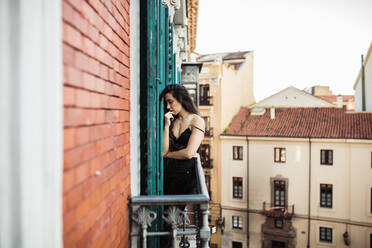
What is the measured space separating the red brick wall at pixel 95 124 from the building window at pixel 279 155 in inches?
709

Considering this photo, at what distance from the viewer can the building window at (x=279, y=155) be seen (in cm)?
1916

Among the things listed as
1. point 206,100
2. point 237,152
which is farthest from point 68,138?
point 206,100

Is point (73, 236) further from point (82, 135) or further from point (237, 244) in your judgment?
point (237, 244)

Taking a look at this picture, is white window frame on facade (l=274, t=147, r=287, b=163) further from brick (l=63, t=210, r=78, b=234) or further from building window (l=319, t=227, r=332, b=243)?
brick (l=63, t=210, r=78, b=234)

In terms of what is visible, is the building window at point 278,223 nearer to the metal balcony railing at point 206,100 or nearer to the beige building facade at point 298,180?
the beige building facade at point 298,180

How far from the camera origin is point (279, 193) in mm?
19375

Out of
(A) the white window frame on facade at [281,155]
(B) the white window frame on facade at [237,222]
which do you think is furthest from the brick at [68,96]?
(B) the white window frame on facade at [237,222]

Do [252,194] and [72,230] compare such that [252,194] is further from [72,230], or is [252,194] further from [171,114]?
[72,230]

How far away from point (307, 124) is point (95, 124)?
64.1 ft

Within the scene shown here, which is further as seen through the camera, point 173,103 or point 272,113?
point 272,113

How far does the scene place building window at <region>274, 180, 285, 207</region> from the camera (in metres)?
19.2

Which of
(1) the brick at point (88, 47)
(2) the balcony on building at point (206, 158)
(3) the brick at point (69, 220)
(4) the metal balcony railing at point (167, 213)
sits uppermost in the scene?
(1) the brick at point (88, 47)

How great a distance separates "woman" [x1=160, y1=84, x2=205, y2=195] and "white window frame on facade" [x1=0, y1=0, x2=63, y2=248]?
2096 mm

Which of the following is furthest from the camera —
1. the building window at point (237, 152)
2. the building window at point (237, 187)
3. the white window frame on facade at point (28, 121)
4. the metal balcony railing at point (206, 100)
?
the metal balcony railing at point (206, 100)
